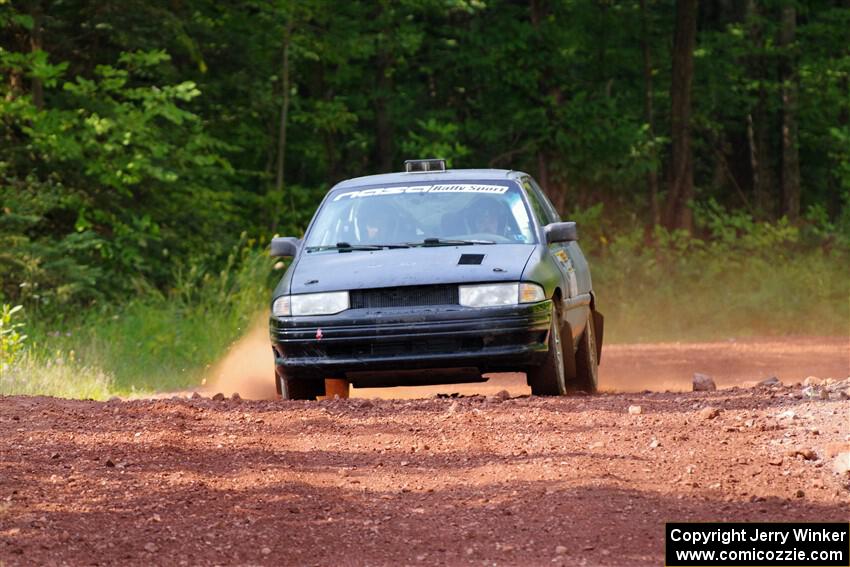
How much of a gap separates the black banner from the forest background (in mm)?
7511

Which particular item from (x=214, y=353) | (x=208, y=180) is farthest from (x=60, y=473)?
(x=208, y=180)

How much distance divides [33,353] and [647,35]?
974 inches

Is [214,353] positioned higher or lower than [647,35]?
lower

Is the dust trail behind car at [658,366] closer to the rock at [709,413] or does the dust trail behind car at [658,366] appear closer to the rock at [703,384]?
the rock at [703,384]

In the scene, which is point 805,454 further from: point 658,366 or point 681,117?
point 681,117

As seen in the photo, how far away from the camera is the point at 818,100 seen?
3497cm

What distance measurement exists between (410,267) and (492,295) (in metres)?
0.62

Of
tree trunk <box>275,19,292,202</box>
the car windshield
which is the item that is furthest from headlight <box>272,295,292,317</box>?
tree trunk <box>275,19,292,202</box>

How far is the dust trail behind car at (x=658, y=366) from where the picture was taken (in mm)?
14656

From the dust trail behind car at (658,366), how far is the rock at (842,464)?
623cm

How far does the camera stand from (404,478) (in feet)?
25.4

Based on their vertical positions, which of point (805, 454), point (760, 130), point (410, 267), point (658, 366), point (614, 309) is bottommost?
point (614, 309)

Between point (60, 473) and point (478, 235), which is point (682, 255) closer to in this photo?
point (478, 235)

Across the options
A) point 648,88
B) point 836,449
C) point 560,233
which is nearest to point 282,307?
point 560,233
